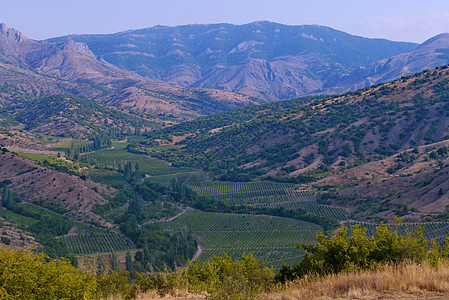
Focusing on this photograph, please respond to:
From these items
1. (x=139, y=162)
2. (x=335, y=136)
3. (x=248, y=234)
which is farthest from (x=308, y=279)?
(x=139, y=162)

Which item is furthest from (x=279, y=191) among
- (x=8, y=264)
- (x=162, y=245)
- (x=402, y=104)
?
(x=8, y=264)

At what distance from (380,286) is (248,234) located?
3304 inches

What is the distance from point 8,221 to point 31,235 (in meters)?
10.2

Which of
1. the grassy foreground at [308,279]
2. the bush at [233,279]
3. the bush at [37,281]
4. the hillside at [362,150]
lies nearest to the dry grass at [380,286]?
the grassy foreground at [308,279]

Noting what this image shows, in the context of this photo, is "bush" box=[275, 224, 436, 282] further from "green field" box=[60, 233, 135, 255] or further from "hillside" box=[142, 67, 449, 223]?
"green field" box=[60, 233, 135, 255]

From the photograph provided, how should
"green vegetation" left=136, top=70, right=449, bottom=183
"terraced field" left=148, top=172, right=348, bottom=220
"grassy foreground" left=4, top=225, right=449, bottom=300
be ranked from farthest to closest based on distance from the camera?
1. "green vegetation" left=136, top=70, right=449, bottom=183
2. "terraced field" left=148, top=172, right=348, bottom=220
3. "grassy foreground" left=4, top=225, right=449, bottom=300

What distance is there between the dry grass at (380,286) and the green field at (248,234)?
59294 mm

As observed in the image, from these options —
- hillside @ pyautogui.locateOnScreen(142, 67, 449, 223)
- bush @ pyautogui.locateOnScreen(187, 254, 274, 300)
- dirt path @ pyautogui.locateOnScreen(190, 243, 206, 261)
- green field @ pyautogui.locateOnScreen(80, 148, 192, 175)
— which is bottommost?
green field @ pyautogui.locateOnScreen(80, 148, 192, 175)

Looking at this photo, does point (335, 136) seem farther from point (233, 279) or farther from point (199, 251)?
point (233, 279)

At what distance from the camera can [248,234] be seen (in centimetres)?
9944

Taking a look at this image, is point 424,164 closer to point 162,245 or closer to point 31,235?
point 162,245

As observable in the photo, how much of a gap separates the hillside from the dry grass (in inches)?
3032

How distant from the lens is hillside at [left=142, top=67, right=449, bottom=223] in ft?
337

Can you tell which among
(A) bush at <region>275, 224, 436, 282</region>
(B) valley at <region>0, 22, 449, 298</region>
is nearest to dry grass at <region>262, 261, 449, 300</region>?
(A) bush at <region>275, 224, 436, 282</region>
